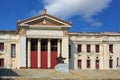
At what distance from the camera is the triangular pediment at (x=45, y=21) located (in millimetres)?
68000

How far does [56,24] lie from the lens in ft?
227

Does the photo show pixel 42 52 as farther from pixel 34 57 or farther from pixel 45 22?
pixel 45 22

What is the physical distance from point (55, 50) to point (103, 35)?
32.8ft

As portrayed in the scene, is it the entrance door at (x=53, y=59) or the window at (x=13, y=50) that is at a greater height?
the window at (x=13, y=50)

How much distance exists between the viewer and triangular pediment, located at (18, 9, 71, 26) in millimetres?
68000

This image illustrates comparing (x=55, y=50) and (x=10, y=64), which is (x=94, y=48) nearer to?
(x=55, y=50)

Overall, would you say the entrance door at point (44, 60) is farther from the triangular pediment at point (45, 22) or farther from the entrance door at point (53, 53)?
the triangular pediment at point (45, 22)

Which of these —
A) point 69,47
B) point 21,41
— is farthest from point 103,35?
point 21,41

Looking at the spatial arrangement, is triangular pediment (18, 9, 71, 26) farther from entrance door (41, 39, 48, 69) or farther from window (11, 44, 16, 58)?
window (11, 44, 16, 58)

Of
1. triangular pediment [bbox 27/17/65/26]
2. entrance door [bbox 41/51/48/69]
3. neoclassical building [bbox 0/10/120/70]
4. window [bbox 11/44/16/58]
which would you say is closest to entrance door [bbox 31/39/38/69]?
neoclassical building [bbox 0/10/120/70]

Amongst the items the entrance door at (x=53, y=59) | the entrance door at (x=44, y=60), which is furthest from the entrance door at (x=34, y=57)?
the entrance door at (x=53, y=59)

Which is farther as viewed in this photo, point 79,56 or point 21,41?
point 79,56

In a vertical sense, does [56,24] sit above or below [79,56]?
above

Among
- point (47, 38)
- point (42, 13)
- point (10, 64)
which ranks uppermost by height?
point (42, 13)
